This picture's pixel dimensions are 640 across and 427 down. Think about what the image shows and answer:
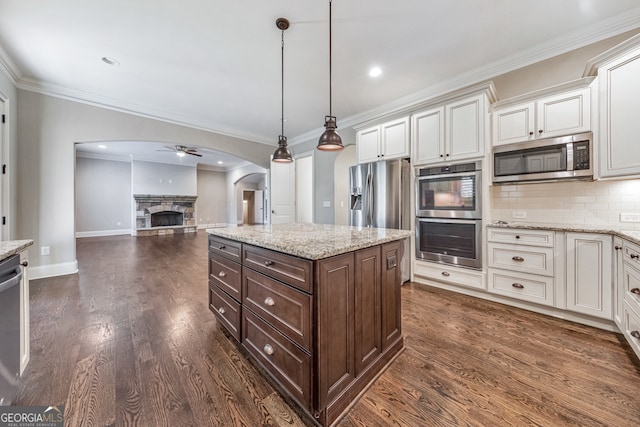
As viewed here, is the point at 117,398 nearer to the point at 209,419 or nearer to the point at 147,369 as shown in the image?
the point at 147,369

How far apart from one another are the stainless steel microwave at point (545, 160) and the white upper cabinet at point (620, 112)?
0.52 ft

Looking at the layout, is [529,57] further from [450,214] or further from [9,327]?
[9,327]

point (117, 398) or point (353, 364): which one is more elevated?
point (353, 364)

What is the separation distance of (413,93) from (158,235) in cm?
903

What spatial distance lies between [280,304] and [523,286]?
2550mm

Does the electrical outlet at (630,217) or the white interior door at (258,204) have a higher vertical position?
the white interior door at (258,204)

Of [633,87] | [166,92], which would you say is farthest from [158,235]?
[633,87]

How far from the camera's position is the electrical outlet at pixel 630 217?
209cm

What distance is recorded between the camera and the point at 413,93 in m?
3.47

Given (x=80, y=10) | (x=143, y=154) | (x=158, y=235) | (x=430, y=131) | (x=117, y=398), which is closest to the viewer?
(x=117, y=398)

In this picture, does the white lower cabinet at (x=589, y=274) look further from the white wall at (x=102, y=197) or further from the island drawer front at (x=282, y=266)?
the white wall at (x=102, y=197)

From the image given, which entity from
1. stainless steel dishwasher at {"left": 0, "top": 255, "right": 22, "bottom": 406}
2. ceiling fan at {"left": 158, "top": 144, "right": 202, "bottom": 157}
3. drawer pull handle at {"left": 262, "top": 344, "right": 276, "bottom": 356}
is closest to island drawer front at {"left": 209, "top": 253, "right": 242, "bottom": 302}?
drawer pull handle at {"left": 262, "top": 344, "right": 276, "bottom": 356}

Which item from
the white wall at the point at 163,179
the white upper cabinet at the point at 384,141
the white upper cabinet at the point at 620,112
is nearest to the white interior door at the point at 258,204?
the white wall at the point at 163,179

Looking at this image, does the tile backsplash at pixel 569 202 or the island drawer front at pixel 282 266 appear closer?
the island drawer front at pixel 282 266
